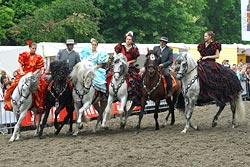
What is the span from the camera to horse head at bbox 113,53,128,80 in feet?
48.9

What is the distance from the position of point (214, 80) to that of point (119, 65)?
2.44 m

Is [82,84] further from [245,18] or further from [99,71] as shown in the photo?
[245,18]

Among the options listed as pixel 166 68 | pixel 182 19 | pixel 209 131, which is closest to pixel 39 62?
pixel 166 68

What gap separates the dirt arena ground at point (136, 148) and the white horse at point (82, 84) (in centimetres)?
71

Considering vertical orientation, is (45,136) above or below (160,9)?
below

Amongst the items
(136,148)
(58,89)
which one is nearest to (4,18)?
(58,89)

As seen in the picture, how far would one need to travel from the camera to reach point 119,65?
14930 millimetres

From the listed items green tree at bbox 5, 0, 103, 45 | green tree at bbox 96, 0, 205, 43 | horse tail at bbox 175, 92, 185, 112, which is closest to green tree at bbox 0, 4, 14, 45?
green tree at bbox 5, 0, 103, 45

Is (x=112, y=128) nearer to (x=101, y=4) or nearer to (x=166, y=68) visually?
(x=166, y=68)

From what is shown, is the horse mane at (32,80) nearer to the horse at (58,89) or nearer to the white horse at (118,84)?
the horse at (58,89)

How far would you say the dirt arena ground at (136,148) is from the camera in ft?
36.4

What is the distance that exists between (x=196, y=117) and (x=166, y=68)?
12.4ft

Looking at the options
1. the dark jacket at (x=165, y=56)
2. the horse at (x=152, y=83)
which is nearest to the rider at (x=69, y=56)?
the horse at (x=152, y=83)

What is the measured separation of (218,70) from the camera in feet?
51.6
